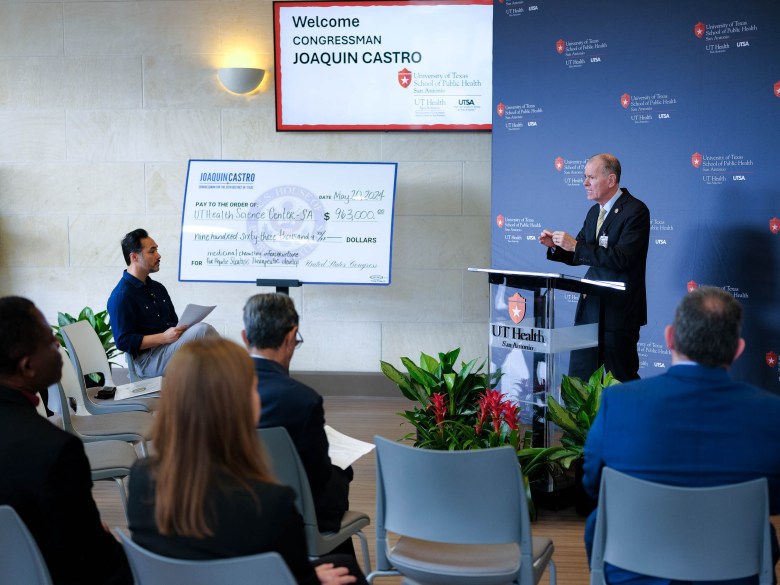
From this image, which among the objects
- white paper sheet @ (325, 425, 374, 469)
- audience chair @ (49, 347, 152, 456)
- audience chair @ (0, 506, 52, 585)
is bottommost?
audience chair @ (49, 347, 152, 456)

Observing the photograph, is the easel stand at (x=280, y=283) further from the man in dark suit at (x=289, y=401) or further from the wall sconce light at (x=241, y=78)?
the man in dark suit at (x=289, y=401)

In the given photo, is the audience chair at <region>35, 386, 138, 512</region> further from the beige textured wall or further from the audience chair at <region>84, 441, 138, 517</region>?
the beige textured wall

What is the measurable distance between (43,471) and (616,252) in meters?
3.87

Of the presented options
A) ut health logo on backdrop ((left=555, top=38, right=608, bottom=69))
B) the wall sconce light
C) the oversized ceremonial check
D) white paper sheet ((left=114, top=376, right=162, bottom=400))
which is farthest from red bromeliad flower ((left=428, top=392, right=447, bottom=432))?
the wall sconce light

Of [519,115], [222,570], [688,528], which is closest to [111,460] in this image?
[222,570]

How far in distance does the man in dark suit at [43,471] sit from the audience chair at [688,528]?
1315mm

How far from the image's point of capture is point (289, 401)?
2.65m

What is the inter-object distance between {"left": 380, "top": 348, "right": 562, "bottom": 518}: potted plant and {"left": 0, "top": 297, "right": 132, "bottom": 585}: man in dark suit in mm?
2141

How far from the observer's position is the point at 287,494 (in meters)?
1.74

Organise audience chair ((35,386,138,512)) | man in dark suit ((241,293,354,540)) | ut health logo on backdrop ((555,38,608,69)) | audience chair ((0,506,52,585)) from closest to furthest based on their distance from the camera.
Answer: audience chair ((0,506,52,585)), man in dark suit ((241,293,354,540)), audience chair ((35,386,138,512)), ut health logo on backdrop ((555,38,608,69))

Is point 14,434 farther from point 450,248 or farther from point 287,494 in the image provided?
point 450,248

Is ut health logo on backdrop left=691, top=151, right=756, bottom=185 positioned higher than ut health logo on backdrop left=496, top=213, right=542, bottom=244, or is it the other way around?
ut health logo on backdrop left=691, top=151, right=756, bottom=185

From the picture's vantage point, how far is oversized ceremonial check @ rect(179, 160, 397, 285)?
21.4ft

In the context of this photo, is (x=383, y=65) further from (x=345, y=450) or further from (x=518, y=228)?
(x=345, y=450)
